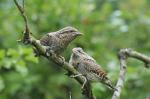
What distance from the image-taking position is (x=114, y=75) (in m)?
4.83

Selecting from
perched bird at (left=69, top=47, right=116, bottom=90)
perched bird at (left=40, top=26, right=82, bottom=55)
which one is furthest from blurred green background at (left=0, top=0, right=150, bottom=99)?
perched bird at (left=40, top=26, right=82, bottom=55)

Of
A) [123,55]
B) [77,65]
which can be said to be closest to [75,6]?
[123,55]

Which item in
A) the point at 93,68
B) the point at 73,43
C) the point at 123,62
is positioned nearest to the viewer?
the point at 93,68

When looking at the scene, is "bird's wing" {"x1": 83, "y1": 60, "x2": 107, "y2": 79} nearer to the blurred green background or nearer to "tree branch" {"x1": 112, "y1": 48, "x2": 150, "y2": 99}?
"tree branch" {"x1": 112, "y1": 48, "x2": 150, "y2": 99}

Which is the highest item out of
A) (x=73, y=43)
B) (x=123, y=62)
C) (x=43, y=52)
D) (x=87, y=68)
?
(x=73, y=43)

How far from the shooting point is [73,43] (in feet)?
19.0

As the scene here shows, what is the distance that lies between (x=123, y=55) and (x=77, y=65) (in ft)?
3.58

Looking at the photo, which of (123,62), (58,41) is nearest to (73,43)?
(123,62)

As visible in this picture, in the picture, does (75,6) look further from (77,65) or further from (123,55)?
(77,65)

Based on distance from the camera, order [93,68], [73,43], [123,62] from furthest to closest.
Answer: [73,43]
[123,62]
[93,68]

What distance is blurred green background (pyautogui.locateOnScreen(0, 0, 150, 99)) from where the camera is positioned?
5863 mm

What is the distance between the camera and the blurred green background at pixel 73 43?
5863mm

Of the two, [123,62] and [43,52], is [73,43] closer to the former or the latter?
[123,62]

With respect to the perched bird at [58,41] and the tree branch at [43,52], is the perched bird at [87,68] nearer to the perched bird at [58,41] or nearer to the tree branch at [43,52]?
the tree branch at [43,52]
